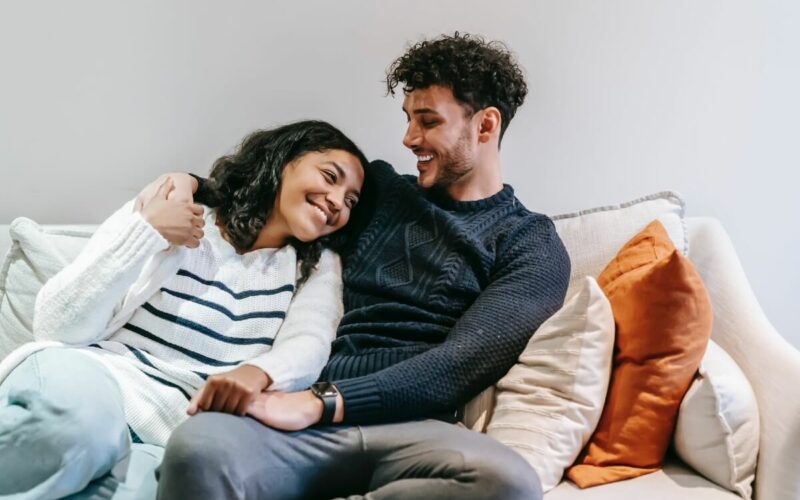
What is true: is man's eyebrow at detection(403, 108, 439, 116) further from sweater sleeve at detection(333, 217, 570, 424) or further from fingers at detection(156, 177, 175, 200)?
fingers at detection(156, 177, 175, 200)

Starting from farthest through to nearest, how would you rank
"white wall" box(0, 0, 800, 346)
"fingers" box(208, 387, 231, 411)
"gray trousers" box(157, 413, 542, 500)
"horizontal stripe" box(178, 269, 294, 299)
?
"white wall" box(0, 0, 800, 346)
"horizontal stripe" box(178, 269, 294, 299)
"fingers" box(208, 387, 231, 411)
"gray trousers" box(157, 413, 542, 500)

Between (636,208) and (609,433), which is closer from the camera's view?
(609,433)

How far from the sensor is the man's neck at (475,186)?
1688mm

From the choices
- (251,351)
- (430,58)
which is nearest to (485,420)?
(251,351)

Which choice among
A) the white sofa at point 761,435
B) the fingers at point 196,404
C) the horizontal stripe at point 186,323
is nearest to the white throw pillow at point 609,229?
the white sofa at point 761,435

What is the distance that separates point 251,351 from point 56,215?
82cm

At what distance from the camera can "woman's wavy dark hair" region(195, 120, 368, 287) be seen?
1.57 meters

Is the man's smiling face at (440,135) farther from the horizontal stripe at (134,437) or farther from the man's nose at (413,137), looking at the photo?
the horizontal stripe at (134,437)

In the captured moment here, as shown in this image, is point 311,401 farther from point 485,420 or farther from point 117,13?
point 117,13

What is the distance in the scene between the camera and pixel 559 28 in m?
1.93

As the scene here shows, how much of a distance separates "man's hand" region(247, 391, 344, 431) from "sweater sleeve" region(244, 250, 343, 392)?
0.04 meters

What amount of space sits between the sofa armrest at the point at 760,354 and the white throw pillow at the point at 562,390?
29 centimetres

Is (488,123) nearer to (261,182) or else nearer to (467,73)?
(467,73)

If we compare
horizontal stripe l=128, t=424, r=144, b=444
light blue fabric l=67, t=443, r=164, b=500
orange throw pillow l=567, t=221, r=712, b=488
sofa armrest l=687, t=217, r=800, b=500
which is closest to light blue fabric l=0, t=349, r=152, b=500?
light blue fabric l=67, t=443, r=164, b=500
